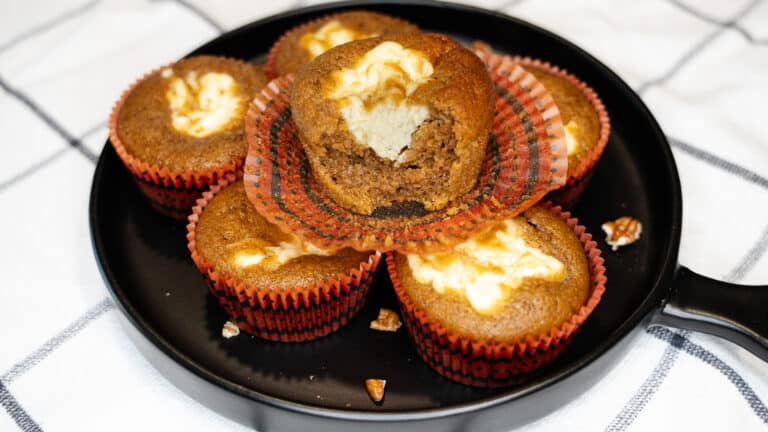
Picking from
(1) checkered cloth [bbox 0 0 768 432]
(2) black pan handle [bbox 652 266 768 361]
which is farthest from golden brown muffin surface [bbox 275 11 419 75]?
(2) black pan handle [bbox 652 266 768 361]

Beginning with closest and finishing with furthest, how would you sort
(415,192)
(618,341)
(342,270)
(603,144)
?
(618,341), (342,270), (415,192), (603,144)

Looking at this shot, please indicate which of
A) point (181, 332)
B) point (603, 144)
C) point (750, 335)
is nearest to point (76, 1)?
point (181, 332)

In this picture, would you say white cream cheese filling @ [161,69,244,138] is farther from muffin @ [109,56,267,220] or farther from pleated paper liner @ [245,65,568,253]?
pleated paper liner @ [245,65,568,253]

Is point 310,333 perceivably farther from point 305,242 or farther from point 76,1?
point 76,1

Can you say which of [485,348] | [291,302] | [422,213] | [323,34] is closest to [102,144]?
[323,34]

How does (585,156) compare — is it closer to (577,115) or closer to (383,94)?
(577,115)

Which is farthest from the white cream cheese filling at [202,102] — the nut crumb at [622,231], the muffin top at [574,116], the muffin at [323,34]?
the nut crumb at [622,231]
